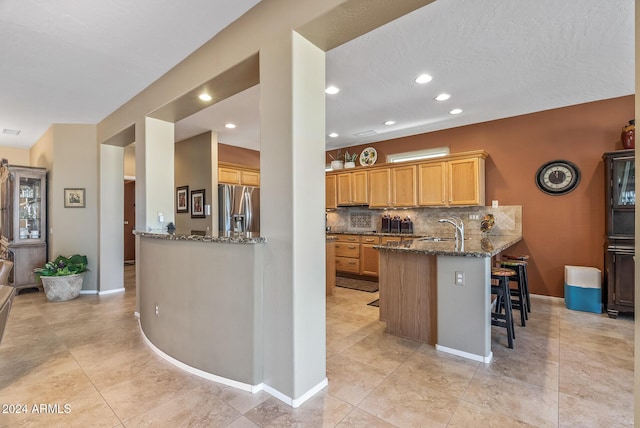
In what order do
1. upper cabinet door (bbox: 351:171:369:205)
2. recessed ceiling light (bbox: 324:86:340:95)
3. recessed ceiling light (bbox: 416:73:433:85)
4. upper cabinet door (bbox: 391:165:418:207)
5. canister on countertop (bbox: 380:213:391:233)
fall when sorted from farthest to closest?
upper cabinet door (bbox: 351:171:369:205), canister on countertop (bbox: 380:213:391:233), upper cabinet door (bbox: 391:165:418:207), recessed ceiling light (bbox: 324:86:340:95), recessed ceiling light (bbox: 416:73:433:85)

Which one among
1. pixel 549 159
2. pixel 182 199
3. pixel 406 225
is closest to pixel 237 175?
pixel 182 199

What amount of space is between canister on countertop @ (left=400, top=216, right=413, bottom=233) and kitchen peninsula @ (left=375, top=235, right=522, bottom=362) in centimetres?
251

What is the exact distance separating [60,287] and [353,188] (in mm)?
5027

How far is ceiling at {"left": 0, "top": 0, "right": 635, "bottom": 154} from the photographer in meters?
2.23

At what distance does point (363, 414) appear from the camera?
1.83 metres

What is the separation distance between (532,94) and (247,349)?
4.31 meters

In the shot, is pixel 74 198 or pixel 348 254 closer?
pixel 74 198

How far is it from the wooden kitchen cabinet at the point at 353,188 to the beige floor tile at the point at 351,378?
386 centimetres

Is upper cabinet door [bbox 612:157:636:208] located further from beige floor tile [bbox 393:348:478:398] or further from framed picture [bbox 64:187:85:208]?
framed picture [bbox 64:187:85:208]

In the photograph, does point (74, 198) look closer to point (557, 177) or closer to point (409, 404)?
point (409, 404)

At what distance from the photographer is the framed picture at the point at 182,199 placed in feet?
19.0

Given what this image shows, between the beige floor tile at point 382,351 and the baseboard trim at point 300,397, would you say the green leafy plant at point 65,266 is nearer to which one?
the baseboard trim at point 300,397

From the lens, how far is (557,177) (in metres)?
4.23

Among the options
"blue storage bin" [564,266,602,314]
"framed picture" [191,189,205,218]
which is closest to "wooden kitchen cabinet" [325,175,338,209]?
"framed picture" [191,189,205,218]
